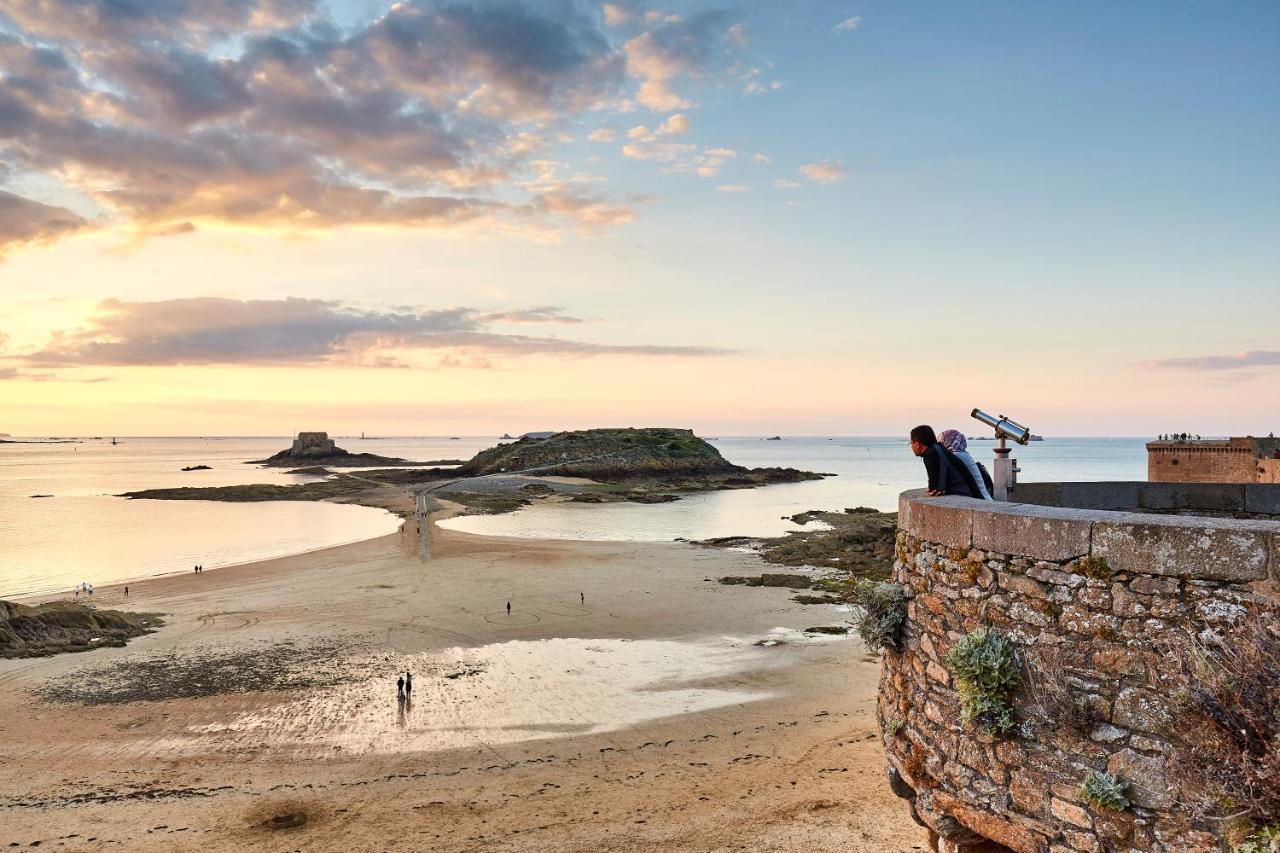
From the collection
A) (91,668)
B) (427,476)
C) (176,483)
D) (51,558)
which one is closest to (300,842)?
(91,668)

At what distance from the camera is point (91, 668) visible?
18.6 m

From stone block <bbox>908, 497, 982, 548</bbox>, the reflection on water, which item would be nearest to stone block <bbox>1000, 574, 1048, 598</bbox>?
→ stone block <bbox>908, 497, 982, 548</bbox>

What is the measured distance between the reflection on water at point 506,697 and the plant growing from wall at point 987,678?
955cm

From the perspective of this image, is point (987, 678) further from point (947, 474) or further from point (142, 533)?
point (142, 533)

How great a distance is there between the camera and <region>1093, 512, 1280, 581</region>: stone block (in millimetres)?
4500

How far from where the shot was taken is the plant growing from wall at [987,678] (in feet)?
18.4

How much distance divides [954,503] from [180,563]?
37769 mm

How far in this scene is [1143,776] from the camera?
489 centimetres

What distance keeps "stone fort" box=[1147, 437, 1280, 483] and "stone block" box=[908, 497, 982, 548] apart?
1711cm

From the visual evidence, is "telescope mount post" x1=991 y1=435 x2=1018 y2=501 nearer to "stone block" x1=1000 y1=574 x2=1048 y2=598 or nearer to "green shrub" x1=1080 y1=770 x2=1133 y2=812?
"stone block" x1=1000 y1=574 x2=1048 y2=598

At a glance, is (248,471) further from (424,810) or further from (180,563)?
(424,810)

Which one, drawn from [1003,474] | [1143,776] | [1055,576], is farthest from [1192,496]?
[1143,776]

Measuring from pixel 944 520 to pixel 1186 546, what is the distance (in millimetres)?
1869

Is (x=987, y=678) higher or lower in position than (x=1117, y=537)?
lower
